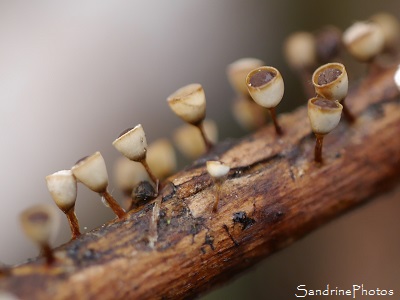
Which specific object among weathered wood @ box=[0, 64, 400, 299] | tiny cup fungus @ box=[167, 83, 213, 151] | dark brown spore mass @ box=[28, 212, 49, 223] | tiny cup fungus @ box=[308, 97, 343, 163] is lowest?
weathered wood @ box=[0, 64, 400, 299]

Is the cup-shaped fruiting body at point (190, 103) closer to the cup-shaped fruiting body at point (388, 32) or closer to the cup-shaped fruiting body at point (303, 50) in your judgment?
the cup-shaped fruiting body at point (303, 50)

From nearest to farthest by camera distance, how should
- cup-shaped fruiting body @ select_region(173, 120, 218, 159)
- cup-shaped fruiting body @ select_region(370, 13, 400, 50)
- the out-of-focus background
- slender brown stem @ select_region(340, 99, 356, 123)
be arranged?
slender brown stem @ select_region(340, 99, 356, 123), cup-shaped fruiting body @ select_region(173, 120, 218, 159), cup-shaped fruiting body @ select_region(370, 13, 400, 50), the out-of-focus background

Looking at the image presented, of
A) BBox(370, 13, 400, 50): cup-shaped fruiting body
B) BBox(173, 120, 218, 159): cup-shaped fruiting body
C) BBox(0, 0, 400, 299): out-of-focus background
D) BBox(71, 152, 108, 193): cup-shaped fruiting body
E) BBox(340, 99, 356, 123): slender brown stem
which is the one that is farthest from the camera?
BBox(0, 0, 400, 299): out-of-focus background

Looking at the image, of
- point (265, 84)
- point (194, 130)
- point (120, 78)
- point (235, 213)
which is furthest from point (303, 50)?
point (120, 78)

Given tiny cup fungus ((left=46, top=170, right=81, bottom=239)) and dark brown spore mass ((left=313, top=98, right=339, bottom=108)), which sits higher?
tiny cup fungus ((left=46, top=170, right=81, bottom=239))

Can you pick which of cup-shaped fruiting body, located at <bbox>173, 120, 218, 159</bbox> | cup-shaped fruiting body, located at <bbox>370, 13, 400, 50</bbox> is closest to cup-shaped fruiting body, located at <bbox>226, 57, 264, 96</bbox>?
cup-shaped fruiting body, located at <bbox>173, 120, 218, 159</bbox>

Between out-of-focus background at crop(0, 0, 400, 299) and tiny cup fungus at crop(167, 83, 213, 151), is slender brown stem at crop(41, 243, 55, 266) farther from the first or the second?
out-of-focus background at crop(0, 0, 400, 299)

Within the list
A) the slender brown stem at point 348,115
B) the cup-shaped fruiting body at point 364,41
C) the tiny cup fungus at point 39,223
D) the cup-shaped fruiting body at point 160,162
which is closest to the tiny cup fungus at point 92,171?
the tiny cup fungus at point 39,223
